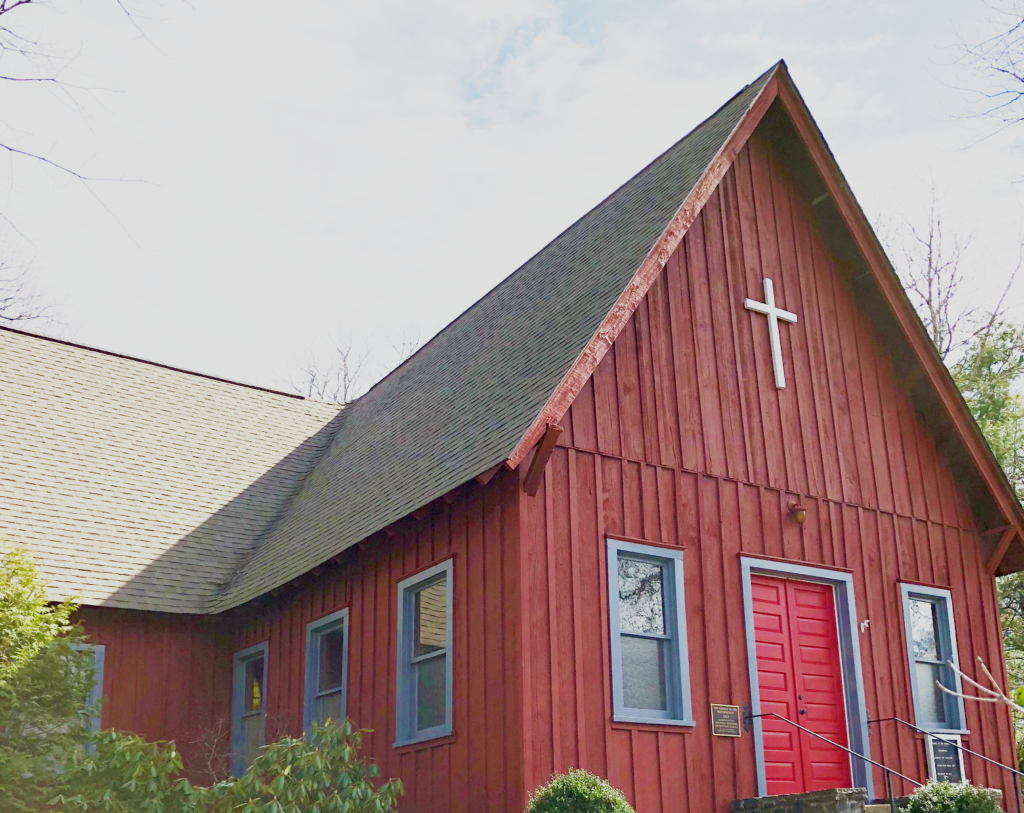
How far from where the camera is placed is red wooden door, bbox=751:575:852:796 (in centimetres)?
1122

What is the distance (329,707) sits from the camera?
12.9 metres

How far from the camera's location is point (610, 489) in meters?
10.9

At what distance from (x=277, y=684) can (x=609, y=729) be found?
5433 mm

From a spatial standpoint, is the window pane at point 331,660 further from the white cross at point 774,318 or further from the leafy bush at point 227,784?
the white cross at point 774,318

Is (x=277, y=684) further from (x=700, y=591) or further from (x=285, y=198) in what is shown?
(x=285, y=198)

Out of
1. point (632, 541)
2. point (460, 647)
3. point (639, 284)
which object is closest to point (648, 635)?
point (632, 541)

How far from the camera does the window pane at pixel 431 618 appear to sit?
36.5ft

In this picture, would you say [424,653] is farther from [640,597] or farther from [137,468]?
[137,468]

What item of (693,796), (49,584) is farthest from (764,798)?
(49,584)

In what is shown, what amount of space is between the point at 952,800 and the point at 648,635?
2.91 metres

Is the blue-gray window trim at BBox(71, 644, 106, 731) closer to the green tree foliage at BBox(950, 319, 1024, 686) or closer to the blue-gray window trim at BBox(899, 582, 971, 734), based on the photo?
the blue-gray window trim at BBox(899, 582, 971, 734)

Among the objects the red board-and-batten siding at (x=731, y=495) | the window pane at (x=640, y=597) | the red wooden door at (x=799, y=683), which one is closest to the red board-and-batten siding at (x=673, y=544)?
the red board-and-batten siding at (x=731, y=495)

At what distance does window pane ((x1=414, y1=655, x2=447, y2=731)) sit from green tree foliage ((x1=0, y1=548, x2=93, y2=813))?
3.16 m

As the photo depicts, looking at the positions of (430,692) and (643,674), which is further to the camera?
(430,692)
